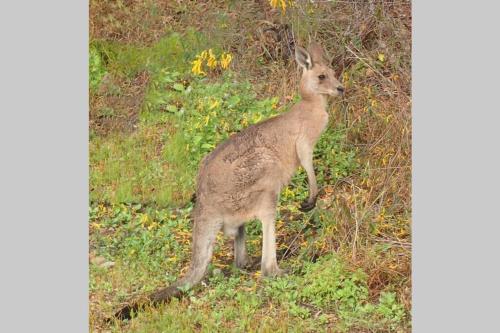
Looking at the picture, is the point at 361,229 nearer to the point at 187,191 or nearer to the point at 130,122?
the point at 187,191

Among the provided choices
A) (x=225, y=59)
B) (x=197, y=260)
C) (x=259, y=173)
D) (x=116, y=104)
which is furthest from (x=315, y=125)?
(x=116, y=104)

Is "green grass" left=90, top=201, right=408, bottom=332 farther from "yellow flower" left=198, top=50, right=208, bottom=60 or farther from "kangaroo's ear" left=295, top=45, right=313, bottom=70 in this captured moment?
"kangaroo's ear" left=295, top=45, right=313, bottom=70

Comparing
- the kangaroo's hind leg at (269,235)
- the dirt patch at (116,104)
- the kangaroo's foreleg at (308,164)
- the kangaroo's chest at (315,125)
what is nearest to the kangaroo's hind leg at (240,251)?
the kangaroo's hind leg at (269,235)

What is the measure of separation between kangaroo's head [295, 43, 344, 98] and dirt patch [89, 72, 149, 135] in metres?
1.82

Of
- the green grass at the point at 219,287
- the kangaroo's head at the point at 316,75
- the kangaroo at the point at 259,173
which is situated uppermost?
the kangaroo's head at the point at 316,75

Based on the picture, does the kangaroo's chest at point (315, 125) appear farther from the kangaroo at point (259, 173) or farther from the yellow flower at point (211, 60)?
the yellow flower at point (211, 60)

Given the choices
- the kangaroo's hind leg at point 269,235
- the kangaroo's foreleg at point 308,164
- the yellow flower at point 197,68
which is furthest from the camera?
the yellow flower at point 197,68

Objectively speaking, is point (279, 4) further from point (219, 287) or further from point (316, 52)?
point (219, 287)

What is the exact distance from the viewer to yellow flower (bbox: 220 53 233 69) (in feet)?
45.2

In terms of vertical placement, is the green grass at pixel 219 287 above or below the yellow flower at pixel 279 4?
below

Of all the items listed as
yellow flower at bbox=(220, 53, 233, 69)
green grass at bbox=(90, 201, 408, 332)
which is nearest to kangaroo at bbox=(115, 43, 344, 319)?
green grass at bbox=(90, 201, 408, 332)

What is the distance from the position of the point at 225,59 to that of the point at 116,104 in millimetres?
1242

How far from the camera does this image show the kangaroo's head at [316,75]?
13.2 m

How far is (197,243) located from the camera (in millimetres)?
12883
